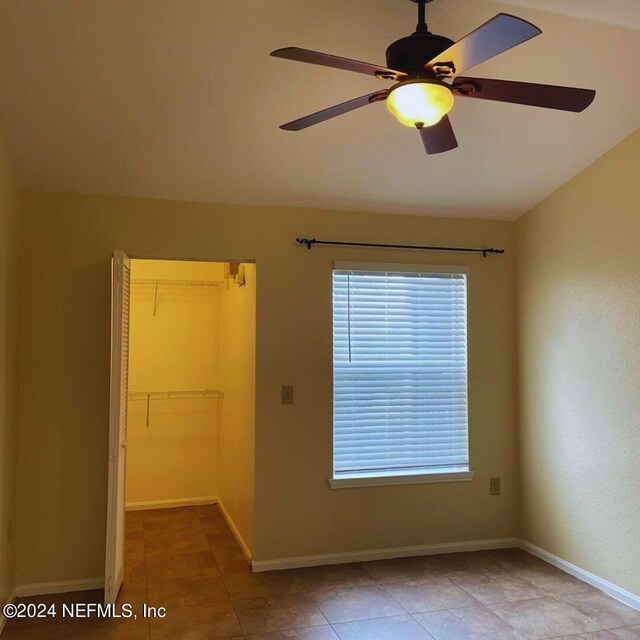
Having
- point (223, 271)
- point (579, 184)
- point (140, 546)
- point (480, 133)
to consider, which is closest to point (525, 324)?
point (579, 184)

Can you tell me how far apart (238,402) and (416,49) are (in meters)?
3.01

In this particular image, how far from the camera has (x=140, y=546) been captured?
4.22 m

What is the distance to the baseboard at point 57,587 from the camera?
338 cm

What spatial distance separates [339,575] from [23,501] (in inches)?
76.6

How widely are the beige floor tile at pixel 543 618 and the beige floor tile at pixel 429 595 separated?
19cm

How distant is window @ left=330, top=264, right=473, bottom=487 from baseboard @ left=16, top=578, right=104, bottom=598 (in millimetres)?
1562

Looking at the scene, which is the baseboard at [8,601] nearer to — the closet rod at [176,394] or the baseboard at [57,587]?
the baseboard at [57,587]

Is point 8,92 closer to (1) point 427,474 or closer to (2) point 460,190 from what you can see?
(2) point 460,190

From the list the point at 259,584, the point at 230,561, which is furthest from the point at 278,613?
the point at 230,561

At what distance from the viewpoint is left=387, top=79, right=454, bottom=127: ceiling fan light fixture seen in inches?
74.7

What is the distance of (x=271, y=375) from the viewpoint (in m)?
3.83

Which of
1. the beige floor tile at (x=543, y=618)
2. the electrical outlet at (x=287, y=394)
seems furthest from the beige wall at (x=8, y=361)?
the beige floor tile at (x=543, y=618)

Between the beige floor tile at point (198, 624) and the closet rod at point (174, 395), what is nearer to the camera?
the beige floor tile at point (198, 624)

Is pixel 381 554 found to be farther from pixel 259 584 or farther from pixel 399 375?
pixel 399 375
